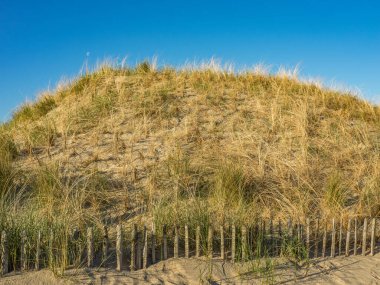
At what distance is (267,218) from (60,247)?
3.09 metres

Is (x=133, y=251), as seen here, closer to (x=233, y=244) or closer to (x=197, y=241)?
(x=197, y=241)

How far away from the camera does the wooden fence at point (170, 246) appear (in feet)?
16.5

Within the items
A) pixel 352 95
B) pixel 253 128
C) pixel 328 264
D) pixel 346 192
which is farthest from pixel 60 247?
pixel 352 95

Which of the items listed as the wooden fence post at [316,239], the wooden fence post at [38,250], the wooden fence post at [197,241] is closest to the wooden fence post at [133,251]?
the wooden fence post at [197,241]

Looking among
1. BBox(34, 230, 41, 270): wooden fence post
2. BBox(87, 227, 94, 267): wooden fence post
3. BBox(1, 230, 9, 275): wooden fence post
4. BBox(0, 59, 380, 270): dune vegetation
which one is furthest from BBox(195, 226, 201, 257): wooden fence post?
BBox(1, 230, 9, 275): wooden fence post

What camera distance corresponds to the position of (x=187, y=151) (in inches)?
Result: 346

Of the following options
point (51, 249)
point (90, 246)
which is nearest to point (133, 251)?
point (90, 246)

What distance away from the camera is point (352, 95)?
492 inches

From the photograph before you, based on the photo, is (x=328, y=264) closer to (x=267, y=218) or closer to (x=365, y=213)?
(x=267, y=218)

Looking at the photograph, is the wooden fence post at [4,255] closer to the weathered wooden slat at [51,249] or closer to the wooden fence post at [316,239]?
the weathered wooden slat at [51,249]

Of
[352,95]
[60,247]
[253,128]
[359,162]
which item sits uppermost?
[352,95]

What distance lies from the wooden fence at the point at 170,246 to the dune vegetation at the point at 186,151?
208mm

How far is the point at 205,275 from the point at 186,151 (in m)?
3.96

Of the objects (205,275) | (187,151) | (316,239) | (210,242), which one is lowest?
(205,275)
